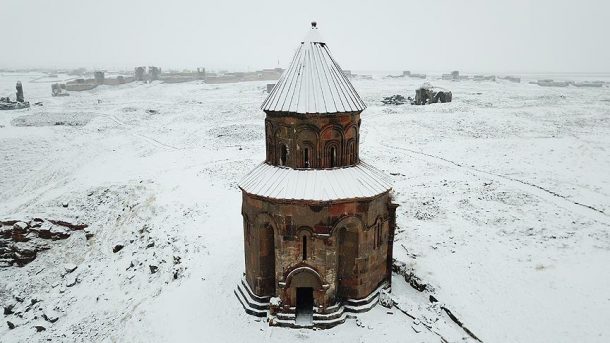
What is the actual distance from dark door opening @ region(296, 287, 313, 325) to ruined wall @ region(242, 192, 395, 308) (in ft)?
2.08

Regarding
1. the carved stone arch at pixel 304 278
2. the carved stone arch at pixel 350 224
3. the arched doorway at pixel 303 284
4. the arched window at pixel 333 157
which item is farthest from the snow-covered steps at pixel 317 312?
the arched window at pixel 333 157

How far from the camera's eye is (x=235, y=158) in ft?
99.0

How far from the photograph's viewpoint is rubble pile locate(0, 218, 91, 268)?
20.5 meters

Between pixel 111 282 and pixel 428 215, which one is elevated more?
pixel 428 215

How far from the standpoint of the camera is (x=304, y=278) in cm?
1240

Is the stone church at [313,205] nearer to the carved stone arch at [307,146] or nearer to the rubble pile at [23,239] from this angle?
the carved stone arch at [307,146]

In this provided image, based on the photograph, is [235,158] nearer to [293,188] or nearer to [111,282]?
[111,282]

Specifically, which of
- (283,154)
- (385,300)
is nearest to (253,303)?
(385,300)

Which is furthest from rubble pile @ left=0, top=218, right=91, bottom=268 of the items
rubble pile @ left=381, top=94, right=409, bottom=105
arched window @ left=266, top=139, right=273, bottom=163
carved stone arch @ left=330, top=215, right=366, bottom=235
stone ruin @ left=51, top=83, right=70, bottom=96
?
stone ruin @ left=51, top=83, right=70, bottom=96

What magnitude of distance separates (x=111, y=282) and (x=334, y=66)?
45.2 feet

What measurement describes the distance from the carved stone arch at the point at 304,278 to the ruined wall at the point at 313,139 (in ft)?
10.8

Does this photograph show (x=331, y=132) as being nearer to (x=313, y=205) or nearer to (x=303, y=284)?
(x=313, y=205)

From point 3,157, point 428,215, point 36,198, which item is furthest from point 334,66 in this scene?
point 3,157

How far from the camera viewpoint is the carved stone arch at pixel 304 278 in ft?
40.1
